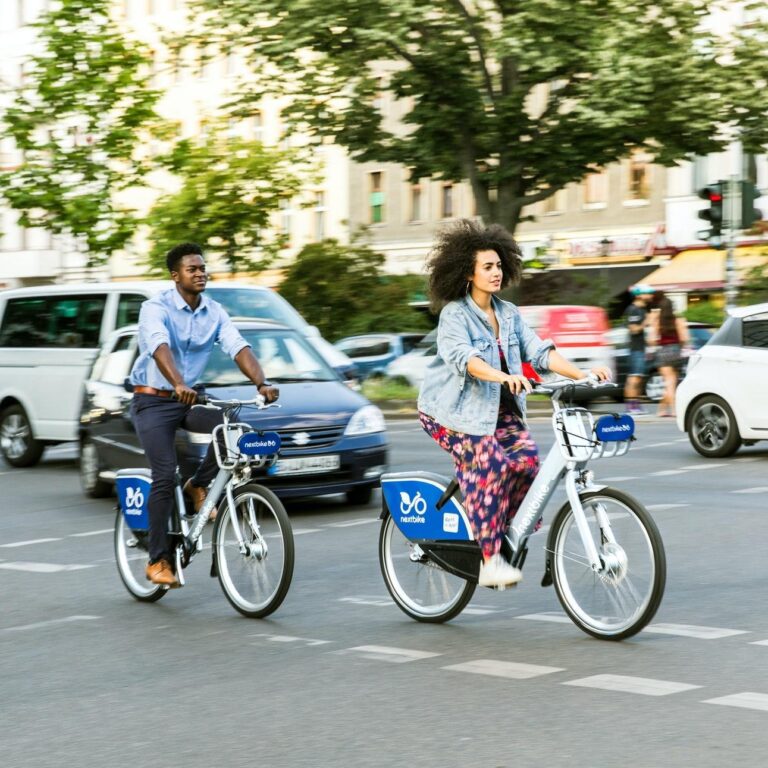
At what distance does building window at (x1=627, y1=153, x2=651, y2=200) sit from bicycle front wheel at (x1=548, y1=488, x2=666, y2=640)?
42172 mm

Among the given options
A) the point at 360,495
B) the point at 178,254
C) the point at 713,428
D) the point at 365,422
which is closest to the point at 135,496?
the point at 178,254

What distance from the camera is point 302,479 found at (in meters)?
12.9

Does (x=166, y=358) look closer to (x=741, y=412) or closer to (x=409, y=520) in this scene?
(x=409, y=520)

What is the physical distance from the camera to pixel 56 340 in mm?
18203

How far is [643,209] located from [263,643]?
42.3 m

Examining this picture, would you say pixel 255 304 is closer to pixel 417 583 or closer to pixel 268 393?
pixel 268 393

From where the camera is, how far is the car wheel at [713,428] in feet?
55.1

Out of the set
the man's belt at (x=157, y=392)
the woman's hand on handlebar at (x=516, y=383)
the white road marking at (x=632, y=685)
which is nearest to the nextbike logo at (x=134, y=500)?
the man's belt at (x=157, y=392)

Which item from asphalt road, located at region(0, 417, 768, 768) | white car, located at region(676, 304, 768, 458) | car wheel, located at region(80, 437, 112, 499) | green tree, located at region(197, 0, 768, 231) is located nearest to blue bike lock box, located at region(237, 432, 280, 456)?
asphalt road, located at region(0, 417, 768, 768)

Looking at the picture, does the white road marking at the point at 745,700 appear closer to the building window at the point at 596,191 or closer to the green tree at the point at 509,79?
the green tree at the point at 509,79


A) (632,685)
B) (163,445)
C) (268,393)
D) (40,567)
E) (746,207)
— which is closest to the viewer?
(632,685)

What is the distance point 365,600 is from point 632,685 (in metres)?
2.65

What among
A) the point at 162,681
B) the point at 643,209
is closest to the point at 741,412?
the point at 162,681

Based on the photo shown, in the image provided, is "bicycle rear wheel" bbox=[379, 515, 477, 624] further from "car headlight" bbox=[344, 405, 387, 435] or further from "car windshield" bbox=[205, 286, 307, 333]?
"car windshield" bbox=[205, 286, 307, 333]
